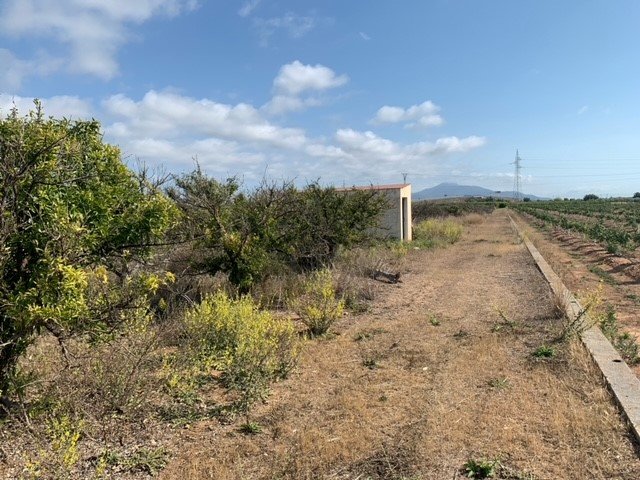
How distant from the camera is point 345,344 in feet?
23.4

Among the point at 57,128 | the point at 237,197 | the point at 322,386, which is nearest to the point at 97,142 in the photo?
the point at 57,128

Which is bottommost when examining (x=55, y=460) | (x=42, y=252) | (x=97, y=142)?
(x=55, y=460)

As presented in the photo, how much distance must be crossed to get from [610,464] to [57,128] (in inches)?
202

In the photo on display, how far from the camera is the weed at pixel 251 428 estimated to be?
171 inches

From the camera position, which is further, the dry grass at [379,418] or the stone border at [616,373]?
the stone border at [616,373]

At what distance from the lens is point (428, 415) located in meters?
4.53

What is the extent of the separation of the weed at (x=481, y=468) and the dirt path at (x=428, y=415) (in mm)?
64

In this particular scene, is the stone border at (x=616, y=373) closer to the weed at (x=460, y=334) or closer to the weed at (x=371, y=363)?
→ the weed at (x=460, y=334)

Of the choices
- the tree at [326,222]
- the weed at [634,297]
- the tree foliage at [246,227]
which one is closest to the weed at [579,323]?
the weed at [634,297]

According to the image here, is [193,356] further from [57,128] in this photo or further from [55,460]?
[57,128]

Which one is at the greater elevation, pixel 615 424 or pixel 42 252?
pixel 42 252

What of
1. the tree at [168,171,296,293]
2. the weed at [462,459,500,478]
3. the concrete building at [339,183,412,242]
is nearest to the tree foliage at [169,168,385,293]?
the tree at [168,171,296,293]

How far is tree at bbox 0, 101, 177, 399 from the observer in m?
3.25

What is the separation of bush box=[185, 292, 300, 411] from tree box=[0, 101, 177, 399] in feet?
5.28
